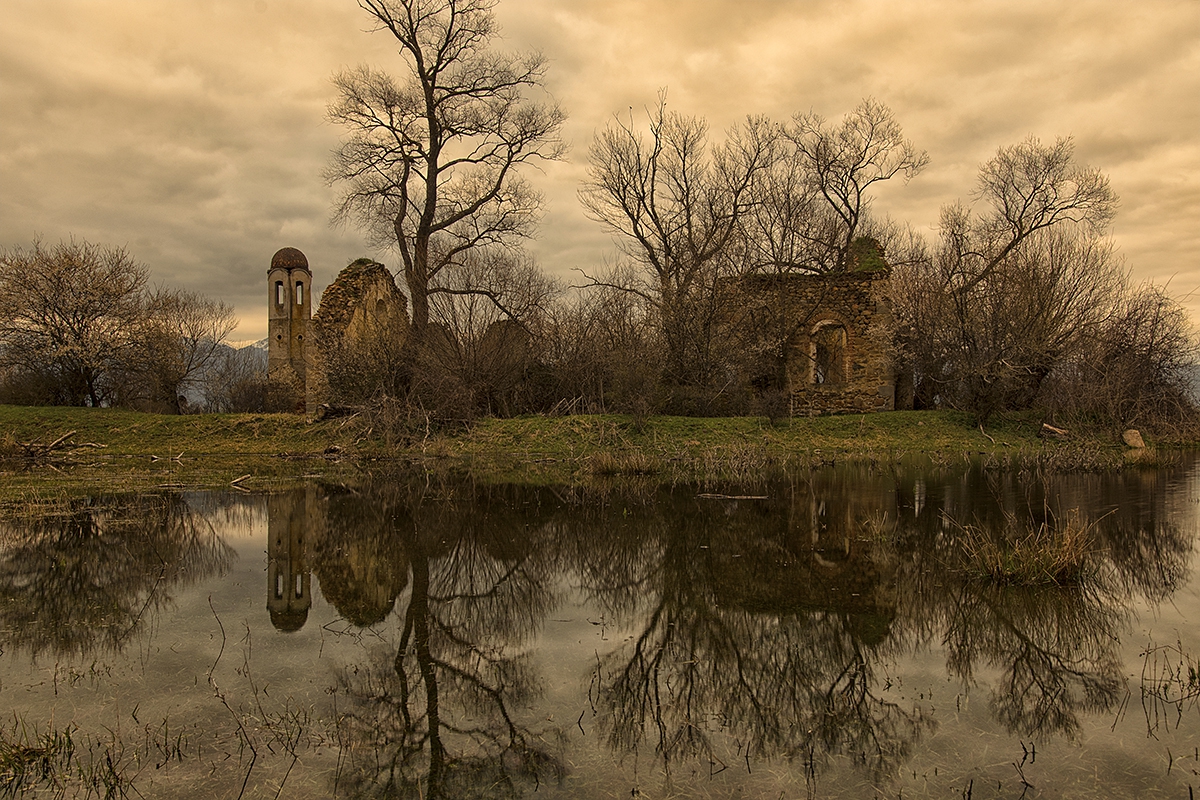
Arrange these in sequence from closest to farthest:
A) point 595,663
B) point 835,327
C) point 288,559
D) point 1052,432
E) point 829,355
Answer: point 595,663
point 288,559
point 1052,432
point 835,327
point 829,355

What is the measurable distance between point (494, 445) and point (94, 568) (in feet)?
40.3

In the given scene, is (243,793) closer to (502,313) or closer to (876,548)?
(876,548)

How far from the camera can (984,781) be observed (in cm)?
304

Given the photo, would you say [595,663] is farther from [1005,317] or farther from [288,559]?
[1005,317]

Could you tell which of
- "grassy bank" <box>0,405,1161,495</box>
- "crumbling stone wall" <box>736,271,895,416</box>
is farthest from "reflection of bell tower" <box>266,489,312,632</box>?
"crumbling stone wall" <box>736,271,895,416</box>

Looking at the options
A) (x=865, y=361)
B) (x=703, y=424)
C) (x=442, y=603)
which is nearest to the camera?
Result: (x=442, y=603)

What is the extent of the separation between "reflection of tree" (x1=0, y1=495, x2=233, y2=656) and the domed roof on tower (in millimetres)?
34314

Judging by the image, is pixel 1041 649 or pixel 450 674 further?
pixel 1041 649

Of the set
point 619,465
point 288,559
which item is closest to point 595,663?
point 288,559

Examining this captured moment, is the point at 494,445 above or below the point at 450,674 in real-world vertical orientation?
above

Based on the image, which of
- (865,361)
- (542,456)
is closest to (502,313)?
(542,456)

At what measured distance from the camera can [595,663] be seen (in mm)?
4418

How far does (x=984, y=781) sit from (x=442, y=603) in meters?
3.83

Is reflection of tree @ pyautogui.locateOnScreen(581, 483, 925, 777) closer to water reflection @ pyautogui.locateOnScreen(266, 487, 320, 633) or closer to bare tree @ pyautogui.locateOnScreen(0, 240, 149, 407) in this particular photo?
water reflection @ pyautogui.locateOnScreen(266, 487, 320, 633)
